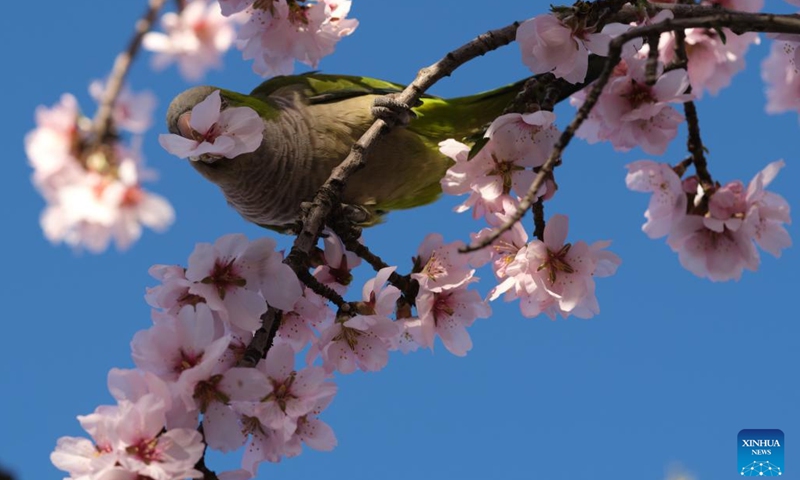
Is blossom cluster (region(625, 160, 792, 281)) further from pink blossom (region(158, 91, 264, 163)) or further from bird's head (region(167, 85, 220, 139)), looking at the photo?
bird's head (region(167, 85, 220, 139))

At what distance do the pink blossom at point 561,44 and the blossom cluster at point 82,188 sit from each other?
2.02m

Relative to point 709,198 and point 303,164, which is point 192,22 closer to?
point 303,164

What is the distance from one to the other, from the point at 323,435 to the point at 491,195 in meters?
0.68

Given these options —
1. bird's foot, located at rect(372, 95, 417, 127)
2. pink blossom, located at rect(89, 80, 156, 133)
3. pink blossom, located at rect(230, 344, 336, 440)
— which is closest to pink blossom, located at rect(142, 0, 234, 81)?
pink blossom, located at rect(89, 80, 156, 133)

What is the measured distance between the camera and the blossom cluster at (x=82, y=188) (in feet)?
11.3

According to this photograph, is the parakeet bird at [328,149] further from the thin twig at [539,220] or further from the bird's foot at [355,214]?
the thin twig at [539,220]

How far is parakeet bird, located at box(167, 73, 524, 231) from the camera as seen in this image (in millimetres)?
2463

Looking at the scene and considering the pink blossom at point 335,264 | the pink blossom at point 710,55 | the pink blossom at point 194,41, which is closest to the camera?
the pink blossom at point 335,264

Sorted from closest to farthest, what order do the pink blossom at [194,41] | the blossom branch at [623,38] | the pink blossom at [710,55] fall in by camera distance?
the blossom branch at [623,38]
the pink blossom at [710,55]
the pink blossom at [194,41]

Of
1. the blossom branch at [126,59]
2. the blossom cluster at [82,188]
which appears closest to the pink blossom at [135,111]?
the blossom cluster at [82,188]

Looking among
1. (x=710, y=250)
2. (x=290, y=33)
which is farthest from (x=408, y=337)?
(x=290, y=33)

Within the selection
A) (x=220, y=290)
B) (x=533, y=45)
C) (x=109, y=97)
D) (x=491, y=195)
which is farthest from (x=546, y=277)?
(x=109, y=97)

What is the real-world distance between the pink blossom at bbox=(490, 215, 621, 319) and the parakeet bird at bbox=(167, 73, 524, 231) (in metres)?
0.70

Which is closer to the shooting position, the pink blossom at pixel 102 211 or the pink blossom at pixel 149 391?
the pink blossom at pixel 149 391
